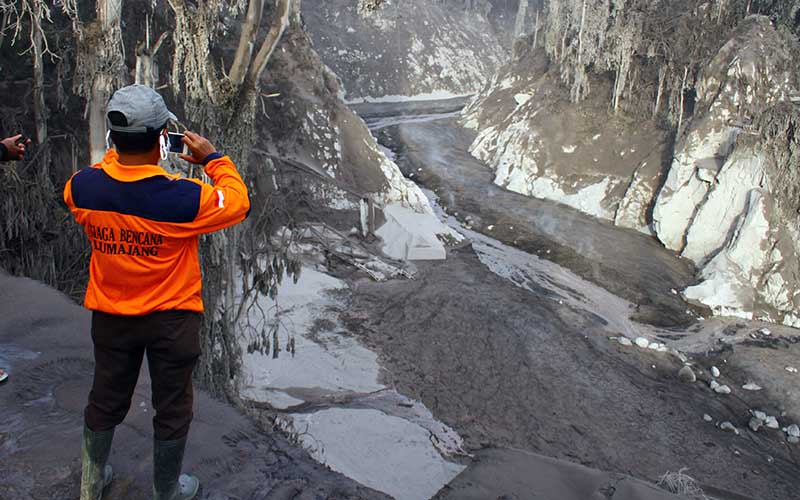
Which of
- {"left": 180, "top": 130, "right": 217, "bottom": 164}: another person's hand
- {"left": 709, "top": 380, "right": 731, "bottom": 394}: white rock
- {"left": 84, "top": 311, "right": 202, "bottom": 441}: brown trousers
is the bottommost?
{"left": 709, "top": 380, "right": 731, "bottom": 394}: white rock

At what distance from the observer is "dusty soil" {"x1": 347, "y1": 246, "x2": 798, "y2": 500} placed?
11.8m

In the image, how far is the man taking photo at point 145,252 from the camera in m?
2.95

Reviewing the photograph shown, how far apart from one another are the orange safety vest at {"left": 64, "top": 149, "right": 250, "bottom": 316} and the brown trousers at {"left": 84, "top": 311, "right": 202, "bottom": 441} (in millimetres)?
85

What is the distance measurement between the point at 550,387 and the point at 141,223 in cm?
1222

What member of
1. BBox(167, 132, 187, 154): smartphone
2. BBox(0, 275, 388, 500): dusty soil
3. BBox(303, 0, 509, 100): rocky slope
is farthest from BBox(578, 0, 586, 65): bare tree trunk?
BBox(167, 132, 187, 154): smartphone

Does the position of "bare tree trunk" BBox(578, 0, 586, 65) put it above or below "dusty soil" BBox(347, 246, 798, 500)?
above

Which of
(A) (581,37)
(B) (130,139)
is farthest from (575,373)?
(A) (581,37)

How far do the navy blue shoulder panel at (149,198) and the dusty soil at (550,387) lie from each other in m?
8.95

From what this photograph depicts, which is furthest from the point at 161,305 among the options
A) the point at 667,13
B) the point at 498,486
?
the point at 667,13

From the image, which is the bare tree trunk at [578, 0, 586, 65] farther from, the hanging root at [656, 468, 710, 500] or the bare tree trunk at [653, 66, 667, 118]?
the hanging root at [656, 468, 710, 500]

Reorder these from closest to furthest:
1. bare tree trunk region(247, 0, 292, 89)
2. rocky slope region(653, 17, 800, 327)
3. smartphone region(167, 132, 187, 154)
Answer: smartphone region(167, 132, 187, 154)
bare tree trunk region(247, 0, 292, 89)
rocky slope region(653, 17, 800, 327)

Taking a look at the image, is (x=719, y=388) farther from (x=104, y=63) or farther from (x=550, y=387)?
(x=104, y=63)

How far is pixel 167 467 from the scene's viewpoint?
330cm

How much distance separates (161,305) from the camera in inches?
119
